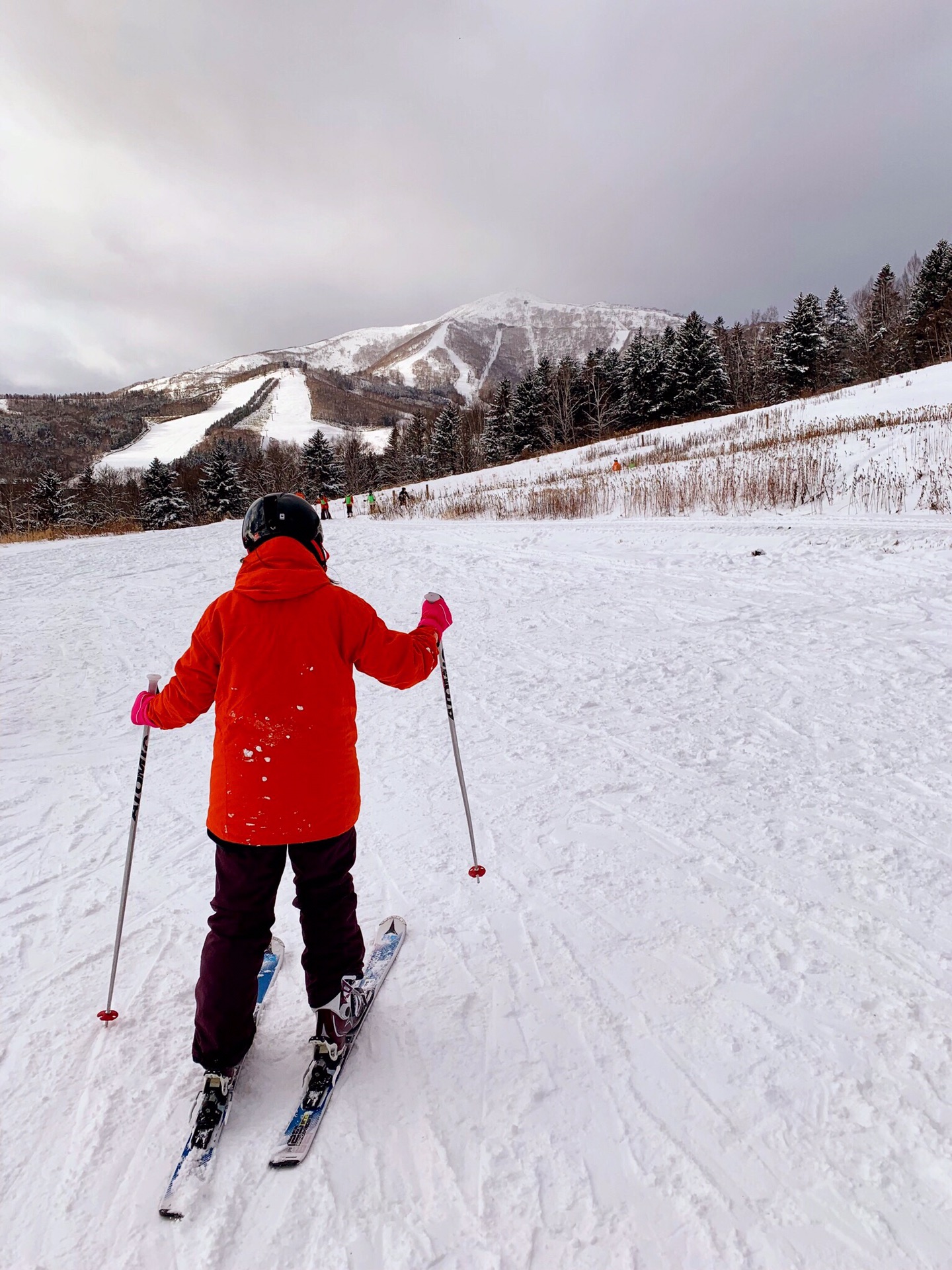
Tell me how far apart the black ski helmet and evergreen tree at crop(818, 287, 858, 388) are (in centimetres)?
4845

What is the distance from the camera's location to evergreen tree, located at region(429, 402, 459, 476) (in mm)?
60344

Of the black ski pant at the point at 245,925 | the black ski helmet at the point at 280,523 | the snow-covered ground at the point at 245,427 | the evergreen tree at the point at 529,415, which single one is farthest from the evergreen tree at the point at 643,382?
the snow-covered ground at the point at 245,427

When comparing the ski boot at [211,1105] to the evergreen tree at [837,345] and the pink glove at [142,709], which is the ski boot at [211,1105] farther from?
the evergreen tree at [837,345]

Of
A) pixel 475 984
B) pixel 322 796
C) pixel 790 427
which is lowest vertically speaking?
pixel 475 984

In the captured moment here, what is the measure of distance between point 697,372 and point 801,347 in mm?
7105

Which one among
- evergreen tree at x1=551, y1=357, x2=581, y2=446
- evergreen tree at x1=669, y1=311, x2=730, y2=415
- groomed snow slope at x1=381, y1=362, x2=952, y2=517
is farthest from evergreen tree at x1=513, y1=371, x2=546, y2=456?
evergreen tree at x1=669, y1=311, x2=730, y2=415

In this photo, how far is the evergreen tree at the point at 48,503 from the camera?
46.9 meters

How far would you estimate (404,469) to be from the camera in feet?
217

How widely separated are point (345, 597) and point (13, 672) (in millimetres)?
6606

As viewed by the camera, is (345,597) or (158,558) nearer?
(345,597)

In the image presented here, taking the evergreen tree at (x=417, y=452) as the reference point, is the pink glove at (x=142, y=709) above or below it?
below

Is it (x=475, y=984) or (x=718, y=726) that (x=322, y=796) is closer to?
(x=475, y=984)

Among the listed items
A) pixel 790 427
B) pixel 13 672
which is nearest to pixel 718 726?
pixel 13 672

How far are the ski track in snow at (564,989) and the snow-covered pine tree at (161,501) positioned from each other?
155 ft
